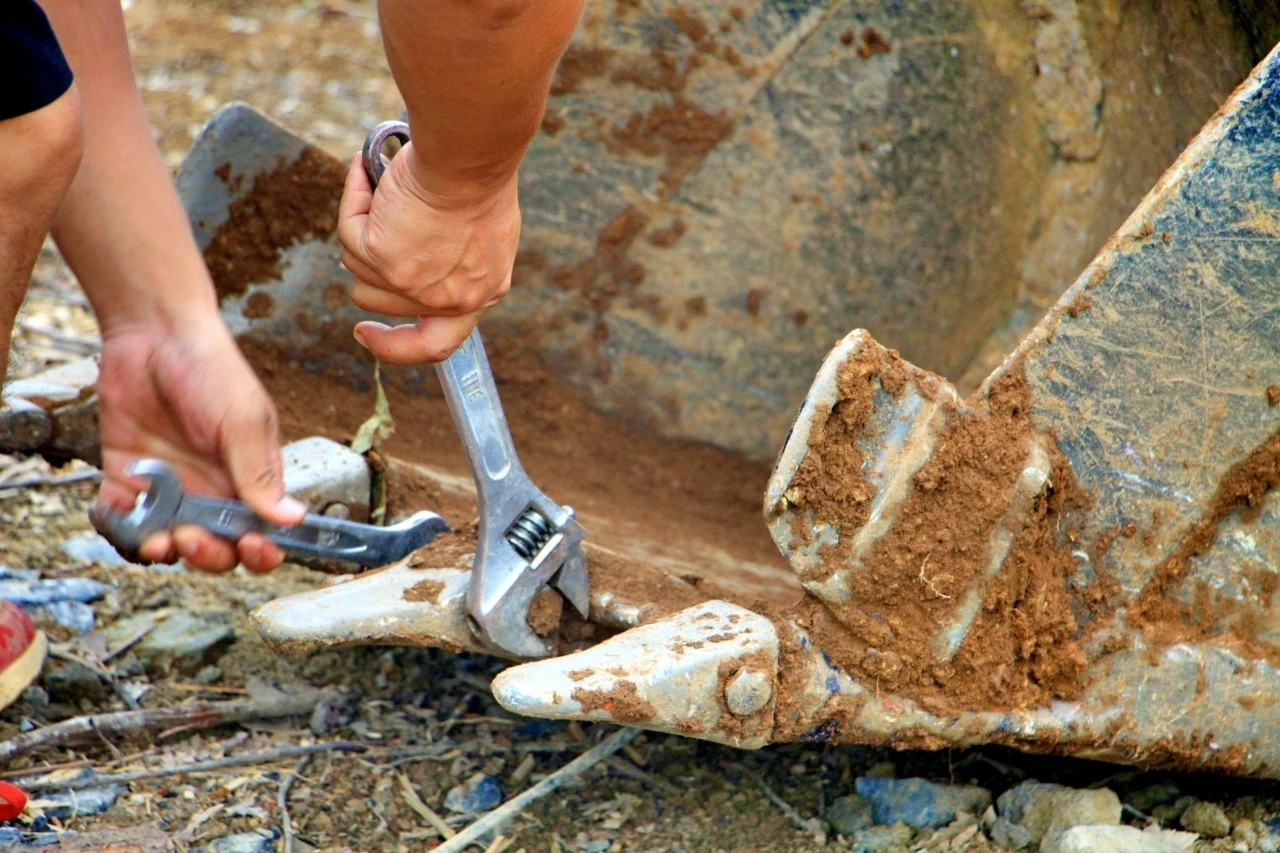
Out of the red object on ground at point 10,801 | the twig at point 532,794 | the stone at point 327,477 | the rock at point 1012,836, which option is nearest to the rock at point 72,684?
the red object on ground at point 10,801

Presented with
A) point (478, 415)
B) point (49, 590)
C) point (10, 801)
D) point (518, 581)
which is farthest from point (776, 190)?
point (10, 801)

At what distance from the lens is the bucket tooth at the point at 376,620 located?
5.04 ft

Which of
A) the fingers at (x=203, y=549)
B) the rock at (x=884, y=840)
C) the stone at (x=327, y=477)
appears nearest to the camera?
the fingers at (x=203, y=549)

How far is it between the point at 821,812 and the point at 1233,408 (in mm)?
746

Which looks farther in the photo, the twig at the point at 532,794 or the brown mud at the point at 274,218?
the brown mud at the point at 274,218

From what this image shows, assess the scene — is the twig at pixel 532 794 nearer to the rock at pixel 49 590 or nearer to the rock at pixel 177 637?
the rock at pixel 177 637

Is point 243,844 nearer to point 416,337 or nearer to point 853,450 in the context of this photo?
point 416,337

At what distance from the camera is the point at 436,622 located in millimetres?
1546

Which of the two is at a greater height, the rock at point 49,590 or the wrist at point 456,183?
the wrist at point 456,183

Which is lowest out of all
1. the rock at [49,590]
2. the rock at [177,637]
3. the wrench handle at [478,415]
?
the rock at [49,590]

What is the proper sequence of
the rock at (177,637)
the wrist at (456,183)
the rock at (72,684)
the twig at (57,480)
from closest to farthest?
the wrist at (456,183) → the rock at (72,684) → the rock at (177,637) → the twig at (57,480)

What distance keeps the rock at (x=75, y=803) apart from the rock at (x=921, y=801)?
3.39 feet

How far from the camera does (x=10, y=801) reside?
1561mm

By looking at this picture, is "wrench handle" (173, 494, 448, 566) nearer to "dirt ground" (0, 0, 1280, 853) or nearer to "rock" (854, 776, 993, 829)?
"dirt ground" (0, 0, 1280, 853)
